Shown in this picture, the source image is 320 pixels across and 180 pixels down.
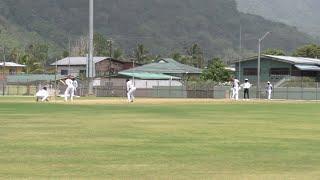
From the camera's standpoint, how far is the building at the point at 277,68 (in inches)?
3669

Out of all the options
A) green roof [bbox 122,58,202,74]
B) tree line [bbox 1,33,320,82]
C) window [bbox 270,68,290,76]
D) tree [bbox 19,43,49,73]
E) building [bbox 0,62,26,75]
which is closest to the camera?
window [bbox 270,68,290,76]

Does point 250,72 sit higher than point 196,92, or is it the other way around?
point 250,72

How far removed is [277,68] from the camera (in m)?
96.4

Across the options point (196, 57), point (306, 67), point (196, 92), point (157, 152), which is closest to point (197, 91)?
point (196, 92)

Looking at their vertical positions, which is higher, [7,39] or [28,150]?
[7,39]

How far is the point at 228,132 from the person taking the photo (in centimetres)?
1995

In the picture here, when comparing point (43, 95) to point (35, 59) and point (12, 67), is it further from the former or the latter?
point (35, 59)

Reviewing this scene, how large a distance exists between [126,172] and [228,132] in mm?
8955

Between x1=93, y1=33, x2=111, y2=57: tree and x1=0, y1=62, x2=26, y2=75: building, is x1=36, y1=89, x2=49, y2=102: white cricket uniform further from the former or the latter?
x1=93, y1=33, x2=111, y2=57: tree

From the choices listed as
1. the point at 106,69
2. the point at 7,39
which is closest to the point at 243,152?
the point at 106,69

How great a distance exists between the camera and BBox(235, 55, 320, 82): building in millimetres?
93188

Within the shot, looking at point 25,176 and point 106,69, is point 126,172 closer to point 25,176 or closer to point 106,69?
point 25,176

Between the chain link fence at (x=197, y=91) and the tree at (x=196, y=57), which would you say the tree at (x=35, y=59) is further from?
the chain link fence at (x=197, y=91)

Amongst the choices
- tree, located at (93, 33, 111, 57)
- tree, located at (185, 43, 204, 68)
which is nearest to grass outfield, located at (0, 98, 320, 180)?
tree, located at (185, 43, 204, 68)
